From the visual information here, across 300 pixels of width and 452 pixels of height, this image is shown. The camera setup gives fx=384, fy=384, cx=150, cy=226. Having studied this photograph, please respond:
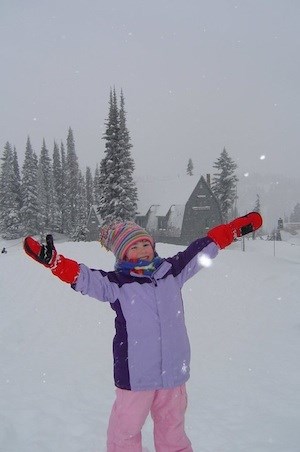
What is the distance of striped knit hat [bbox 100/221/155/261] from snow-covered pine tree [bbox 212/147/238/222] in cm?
4201

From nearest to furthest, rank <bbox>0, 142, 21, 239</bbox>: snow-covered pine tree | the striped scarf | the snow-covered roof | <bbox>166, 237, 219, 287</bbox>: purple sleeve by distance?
the striped scarf < <bbox>166, 237, 219, 287</bbox>: purple sleeve < the snow-covered roof < <bbox>0, 142, 21, 239</bbox>: snow-covered pine tree

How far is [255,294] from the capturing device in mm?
11039

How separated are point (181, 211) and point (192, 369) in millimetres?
36575

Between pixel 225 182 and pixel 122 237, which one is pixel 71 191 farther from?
pixel 122 237

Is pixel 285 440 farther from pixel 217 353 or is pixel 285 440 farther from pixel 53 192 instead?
pixel 53 192

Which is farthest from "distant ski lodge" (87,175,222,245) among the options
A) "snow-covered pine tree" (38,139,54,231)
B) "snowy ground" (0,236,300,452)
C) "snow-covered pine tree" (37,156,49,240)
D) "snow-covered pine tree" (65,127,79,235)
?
"snowy ground" (0,236,300,452)

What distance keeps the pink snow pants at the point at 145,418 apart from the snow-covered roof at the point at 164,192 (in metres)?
39.6

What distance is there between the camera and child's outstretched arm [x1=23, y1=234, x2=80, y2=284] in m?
2.76

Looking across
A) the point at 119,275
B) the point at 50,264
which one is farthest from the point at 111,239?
the point at 50,264

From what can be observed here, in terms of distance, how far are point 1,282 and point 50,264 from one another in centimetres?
988

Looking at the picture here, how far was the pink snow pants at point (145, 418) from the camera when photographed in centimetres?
282

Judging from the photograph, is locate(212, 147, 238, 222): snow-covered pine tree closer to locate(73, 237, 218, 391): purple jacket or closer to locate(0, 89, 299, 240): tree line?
locate(0, 89, 299, 240): tree line

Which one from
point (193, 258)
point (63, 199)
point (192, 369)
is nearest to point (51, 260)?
point (193, 258)

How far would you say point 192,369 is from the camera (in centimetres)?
598
